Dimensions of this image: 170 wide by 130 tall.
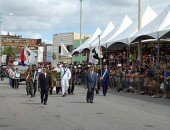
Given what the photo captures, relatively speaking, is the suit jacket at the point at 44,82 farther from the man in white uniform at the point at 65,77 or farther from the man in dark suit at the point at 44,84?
the man in white uniform at the point at 65,77

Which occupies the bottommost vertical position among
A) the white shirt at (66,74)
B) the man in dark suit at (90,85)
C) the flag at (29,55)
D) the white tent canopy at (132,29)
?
the man in dark suit at (90,85)

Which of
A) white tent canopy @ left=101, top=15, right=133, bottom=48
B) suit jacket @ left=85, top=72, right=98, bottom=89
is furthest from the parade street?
white tent canopy @ left=101, top=15, right=133, bottom=48

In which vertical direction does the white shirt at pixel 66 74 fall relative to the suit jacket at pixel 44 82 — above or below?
above

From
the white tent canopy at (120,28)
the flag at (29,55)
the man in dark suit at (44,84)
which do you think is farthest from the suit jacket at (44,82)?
the white tent canopy at (120,28)

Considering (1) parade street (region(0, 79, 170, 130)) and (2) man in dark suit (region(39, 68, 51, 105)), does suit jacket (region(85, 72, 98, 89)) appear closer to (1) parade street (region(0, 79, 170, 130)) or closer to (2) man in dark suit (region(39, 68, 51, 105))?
(2) man in dark suit (region(39, 68, 51, 105))

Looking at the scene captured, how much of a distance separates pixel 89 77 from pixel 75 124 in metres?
6.62

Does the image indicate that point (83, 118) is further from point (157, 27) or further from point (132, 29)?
point (132, 29)

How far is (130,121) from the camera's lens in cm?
1126

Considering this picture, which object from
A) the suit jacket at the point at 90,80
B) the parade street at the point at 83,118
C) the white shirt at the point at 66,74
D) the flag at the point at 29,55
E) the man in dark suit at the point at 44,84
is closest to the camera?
the parade street at the point at 83,118

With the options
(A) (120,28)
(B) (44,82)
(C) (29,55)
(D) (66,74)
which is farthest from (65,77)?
(A) (120,28)

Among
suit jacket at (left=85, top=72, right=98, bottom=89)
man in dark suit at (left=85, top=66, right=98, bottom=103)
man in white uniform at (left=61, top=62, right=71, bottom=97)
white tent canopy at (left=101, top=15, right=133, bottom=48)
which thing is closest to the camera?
man in dark suit at (left=85, top=66, right=98, bottom=103)

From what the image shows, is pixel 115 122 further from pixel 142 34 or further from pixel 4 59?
pixel 4 59

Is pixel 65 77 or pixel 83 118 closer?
pixel 83 118

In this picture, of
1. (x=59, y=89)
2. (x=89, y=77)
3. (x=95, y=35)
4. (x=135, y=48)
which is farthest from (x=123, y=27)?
(x=89, y=77)
